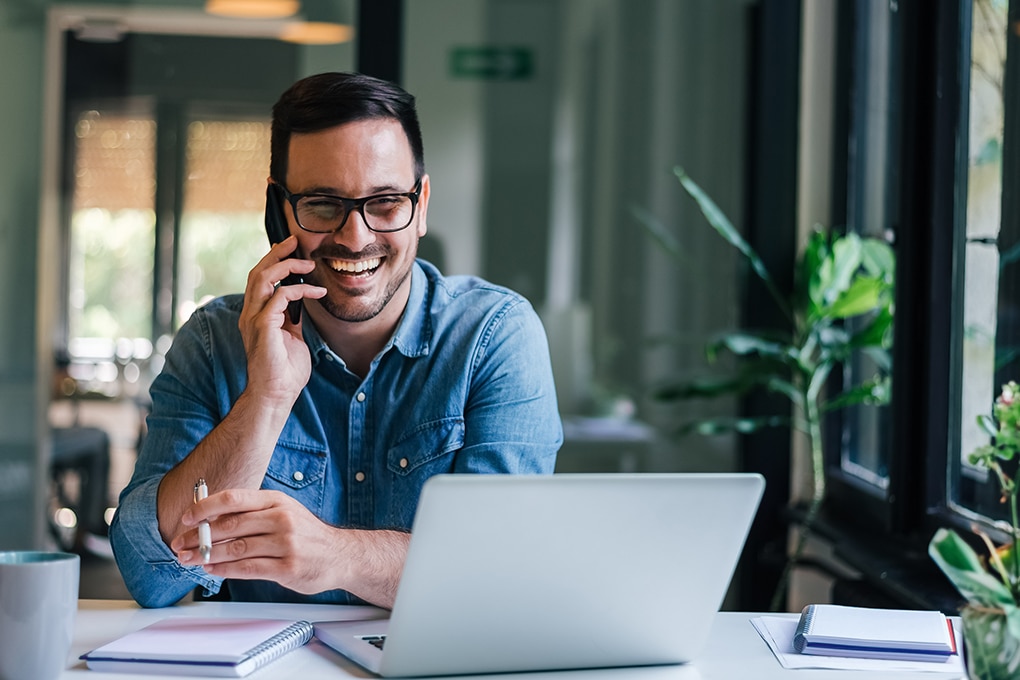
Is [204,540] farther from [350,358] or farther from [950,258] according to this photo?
[950,258]

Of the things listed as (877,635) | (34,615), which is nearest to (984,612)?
(877,635)

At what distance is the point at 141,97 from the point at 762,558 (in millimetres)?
2244

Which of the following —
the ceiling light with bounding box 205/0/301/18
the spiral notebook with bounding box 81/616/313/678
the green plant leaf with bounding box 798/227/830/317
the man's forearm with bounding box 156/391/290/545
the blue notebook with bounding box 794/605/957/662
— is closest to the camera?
the spiral notebook with bounding box 81/616/313/678

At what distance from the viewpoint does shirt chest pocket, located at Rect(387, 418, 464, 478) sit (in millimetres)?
1804

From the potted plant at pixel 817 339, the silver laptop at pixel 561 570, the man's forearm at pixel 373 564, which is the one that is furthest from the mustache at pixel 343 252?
the potted plant at pixel 817 339

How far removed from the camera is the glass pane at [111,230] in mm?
3316

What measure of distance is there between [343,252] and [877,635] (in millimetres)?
981

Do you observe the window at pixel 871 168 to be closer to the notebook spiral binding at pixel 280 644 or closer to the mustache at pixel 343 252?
the mustache at pixel 343 252

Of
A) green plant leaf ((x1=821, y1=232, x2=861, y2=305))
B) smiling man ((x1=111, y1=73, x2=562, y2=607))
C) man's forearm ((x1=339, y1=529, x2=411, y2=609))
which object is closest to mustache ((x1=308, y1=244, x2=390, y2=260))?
smiling man ((x1=111, y1=73, x2=562, y2=607))

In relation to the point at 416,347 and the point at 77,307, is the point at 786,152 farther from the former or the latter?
the point at 77,307

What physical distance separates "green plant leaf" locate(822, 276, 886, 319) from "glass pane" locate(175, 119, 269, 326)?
5.46 feet

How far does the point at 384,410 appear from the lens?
186 cm

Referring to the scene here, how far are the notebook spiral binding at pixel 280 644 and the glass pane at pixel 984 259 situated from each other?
4.55 ft

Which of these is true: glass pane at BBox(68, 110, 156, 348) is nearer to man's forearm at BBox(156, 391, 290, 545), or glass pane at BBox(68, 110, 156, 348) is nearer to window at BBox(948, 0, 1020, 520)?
man's forearm at BBox(156, 391, 290, 545)
